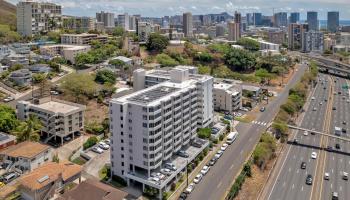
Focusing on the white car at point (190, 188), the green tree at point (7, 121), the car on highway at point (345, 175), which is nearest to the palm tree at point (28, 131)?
the green tree at point (7, 121)

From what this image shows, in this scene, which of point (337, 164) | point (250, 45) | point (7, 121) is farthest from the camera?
point (250, 45)

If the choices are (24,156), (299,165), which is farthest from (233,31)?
(24,156)

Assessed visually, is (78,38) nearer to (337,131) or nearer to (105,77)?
(105,77)

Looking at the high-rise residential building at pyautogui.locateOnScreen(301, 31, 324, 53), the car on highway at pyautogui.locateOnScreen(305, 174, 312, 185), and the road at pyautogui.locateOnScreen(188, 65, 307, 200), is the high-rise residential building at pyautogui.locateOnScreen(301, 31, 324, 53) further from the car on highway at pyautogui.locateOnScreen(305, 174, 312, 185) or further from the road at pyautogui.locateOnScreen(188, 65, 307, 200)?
the car on highway at pyautogui.locateOnScreen(305, 174, 312, 185)

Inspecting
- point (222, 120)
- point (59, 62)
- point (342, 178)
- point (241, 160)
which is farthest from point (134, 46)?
point (342, 178)

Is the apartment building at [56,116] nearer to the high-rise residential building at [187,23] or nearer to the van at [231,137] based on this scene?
the van at [231,137]

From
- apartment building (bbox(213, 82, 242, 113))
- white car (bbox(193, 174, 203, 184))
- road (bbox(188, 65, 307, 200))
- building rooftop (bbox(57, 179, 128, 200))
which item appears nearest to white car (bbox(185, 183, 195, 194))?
road (bbox(188, 65, 307, 200))

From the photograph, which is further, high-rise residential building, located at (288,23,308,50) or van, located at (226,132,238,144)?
high-rise residential building, located at (288,23,308,50)
